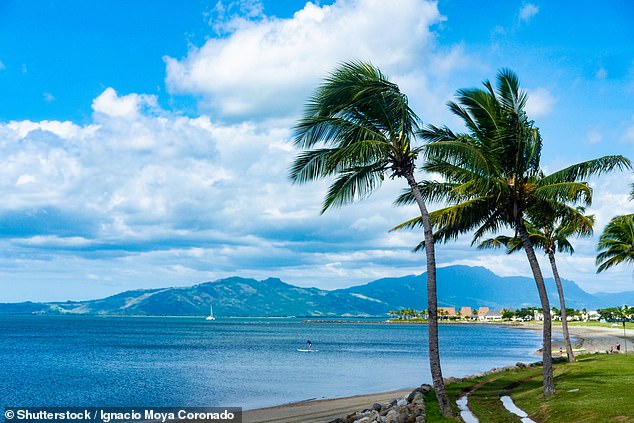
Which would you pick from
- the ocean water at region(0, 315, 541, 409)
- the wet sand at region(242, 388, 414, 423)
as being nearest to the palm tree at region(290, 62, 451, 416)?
the wet sand at region(242, 388, 414, 423)

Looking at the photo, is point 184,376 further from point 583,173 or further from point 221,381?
point 583,173

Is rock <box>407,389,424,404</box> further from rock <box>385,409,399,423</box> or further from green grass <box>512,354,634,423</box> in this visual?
green grass <box>512,354,634,423</box>

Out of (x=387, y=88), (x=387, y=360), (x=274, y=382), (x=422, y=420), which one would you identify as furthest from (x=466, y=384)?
(x=387, y=360)

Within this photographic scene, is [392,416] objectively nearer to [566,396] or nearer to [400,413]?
[400,413]

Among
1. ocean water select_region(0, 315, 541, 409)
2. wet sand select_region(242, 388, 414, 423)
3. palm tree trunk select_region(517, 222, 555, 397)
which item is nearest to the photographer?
palm tree trunk select_region(517, 222, 555, 397)

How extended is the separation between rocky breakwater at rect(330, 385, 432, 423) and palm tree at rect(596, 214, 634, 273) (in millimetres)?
17934

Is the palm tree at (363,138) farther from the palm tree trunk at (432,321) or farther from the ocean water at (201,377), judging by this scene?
the ocean water at (201,377)

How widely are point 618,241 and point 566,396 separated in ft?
72.0

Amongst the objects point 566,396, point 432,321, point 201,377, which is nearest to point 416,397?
point 566,396

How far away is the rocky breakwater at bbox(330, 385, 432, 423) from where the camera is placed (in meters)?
21.0

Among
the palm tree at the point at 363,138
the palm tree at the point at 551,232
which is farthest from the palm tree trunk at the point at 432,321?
the palm tree at the point at 551,232

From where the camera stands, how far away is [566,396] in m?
20.5

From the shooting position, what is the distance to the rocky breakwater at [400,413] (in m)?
21.0

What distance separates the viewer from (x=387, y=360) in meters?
74.1
